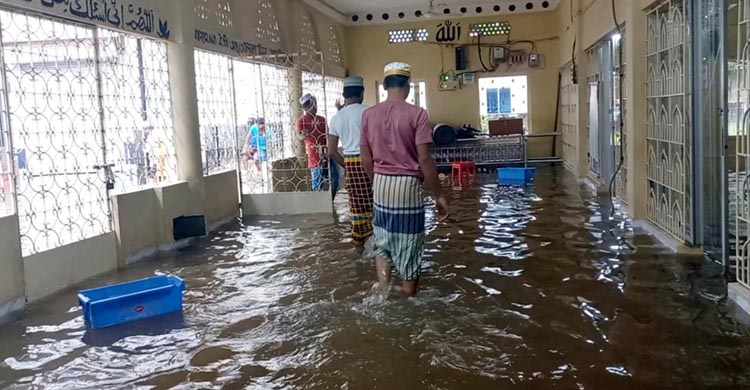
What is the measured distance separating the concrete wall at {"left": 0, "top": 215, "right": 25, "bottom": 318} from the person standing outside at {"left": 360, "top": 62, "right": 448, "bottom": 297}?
2577 millimetres

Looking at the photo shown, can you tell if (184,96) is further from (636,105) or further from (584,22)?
(584,22)

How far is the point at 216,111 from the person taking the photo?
8477 mm

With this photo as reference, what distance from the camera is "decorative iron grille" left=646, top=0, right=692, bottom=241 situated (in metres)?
5.27

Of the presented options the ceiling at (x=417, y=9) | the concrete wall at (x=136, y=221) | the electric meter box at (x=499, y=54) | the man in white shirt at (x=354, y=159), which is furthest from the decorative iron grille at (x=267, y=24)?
the electric meter box at (x=499, y=54)

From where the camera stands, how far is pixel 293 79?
1077 cm

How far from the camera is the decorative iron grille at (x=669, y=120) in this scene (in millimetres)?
5270

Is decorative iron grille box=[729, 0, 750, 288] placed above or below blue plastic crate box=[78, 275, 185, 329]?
above

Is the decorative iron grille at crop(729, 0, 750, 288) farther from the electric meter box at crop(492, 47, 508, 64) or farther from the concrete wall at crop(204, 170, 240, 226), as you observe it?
the electric meter box at crop(492, 47, 508, 64)

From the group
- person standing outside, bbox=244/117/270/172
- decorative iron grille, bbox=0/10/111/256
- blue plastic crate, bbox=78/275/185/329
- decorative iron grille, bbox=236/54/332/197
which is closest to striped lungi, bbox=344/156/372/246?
blue plastic crate, bbox=78/275/185/329

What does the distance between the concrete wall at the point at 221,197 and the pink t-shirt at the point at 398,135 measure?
415 centimetres

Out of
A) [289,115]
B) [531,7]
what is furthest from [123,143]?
[531,7]

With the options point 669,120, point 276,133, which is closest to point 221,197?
point 276,133

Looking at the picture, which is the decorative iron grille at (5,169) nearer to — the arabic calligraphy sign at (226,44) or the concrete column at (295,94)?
the arabic calligraphy sign at (226,44)

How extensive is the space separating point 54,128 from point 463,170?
7555 millimetres
